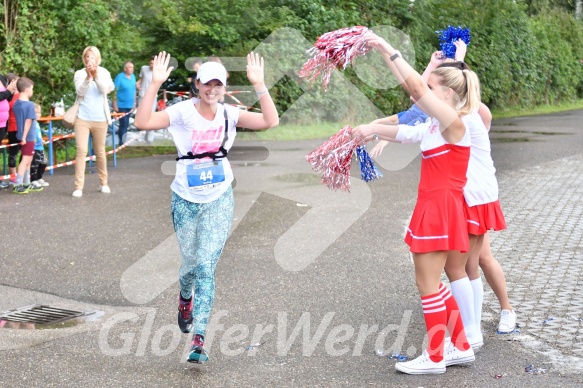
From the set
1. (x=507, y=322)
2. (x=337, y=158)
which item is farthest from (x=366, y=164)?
(x=507, y=322)

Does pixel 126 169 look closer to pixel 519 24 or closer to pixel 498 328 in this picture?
pixel 498 328

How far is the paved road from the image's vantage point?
227 inches

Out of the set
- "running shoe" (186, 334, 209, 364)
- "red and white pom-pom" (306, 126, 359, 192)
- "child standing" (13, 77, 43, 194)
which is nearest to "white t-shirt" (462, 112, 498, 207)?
"red and white pom-pom" (306, 126, 359, 192)

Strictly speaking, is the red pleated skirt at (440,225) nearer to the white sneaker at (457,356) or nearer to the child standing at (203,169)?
the white sneaker at (457,356)

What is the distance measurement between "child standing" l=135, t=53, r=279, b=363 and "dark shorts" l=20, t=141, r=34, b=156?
8.17 m

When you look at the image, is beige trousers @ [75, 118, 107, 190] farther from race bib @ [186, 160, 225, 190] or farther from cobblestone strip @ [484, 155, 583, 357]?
race bib @ [186, 160, 225, 190]

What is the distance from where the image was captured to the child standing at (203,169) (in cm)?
595

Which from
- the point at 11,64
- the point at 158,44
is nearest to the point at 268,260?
the point at 11,64

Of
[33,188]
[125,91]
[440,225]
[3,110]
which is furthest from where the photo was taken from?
[125,91]

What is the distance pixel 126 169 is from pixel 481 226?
11583 millimetres

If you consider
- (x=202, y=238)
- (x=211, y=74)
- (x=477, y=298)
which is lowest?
(x=477, y=298)

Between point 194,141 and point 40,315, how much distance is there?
204 centimetres

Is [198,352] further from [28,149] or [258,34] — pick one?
[258,34]

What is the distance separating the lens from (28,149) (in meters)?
13.8
